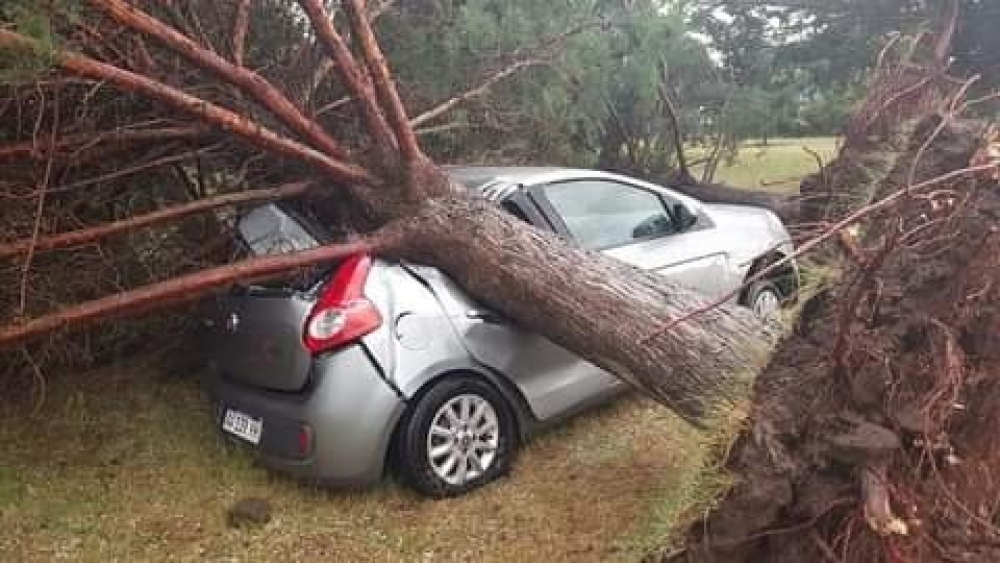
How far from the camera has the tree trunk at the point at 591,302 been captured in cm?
411

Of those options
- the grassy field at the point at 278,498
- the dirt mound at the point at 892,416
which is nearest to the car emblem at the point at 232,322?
the grassy field at the point at 278,498

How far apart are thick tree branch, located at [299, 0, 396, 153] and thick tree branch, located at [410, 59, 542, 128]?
1.28m

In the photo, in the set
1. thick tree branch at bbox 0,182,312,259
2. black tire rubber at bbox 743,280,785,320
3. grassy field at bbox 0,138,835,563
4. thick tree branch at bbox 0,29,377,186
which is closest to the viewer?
thick tree branch at bbox 0,29,377,186

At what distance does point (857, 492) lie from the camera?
2592 mm

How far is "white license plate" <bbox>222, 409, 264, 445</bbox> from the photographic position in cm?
425

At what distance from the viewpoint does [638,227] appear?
5.45 meters

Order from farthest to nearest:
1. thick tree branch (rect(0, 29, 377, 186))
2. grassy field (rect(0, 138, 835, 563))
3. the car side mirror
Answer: the car side mirror, grassy field (rect(0, 138, 835, 563)), thick tree branch (rect(0, 29, 377, 186))

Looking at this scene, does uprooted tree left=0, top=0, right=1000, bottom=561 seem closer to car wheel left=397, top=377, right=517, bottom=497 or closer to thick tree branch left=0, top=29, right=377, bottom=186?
thick tree branch left=0, top=29, right=377, bottom=186

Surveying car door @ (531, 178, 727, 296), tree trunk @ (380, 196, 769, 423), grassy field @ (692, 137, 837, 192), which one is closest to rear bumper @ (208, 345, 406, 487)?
tree trunk @ (380, 196, 769, 423)

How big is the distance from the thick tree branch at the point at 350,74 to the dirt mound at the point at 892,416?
2.71 metres

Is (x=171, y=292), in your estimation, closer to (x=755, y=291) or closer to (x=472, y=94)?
(x=472, y=94)

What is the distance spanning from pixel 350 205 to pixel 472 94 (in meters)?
1.84

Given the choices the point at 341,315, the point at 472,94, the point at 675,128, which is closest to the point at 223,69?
the point at 341,315

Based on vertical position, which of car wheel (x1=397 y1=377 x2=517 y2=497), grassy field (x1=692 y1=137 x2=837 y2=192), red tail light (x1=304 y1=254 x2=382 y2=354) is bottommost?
grassy field (x1=692 y1=137 x2=837 y2=192)
